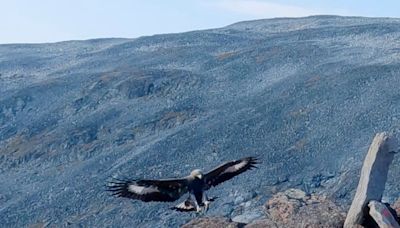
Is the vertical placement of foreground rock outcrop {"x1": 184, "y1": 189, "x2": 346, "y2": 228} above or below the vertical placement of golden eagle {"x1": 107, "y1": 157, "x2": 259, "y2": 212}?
below

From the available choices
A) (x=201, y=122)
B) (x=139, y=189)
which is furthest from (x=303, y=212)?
(x=201, y=122)

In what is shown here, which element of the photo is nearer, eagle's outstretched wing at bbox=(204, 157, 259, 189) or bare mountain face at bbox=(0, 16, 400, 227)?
eagle's outstretched wing at bbox=(204, 157, 259, 189)

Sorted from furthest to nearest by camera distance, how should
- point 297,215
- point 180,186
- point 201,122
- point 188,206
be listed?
1. point 201,122
2. point 188,206
3. point 180,186
4. point 297,215

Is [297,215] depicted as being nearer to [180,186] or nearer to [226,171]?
[226,171]

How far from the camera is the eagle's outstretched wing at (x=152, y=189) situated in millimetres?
9336

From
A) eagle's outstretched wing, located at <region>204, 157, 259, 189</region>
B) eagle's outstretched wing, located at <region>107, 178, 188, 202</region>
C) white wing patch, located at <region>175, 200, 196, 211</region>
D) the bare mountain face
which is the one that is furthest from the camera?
the bare mountain face

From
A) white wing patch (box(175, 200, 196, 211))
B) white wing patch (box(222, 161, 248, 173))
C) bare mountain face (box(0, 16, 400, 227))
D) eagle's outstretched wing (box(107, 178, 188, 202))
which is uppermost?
white wing patch (box(222, 161, 248, 173))

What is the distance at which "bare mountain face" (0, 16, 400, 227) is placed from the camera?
1847 centimetres

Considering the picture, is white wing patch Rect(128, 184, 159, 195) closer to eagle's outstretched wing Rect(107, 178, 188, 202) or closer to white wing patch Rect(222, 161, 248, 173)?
eagle's outstretched wing Rect(107, 178, 188, 202)

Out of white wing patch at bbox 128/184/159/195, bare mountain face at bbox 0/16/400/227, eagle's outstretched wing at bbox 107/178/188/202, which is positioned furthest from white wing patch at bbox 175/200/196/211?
bare mountain face at bbox 0/16/400/227

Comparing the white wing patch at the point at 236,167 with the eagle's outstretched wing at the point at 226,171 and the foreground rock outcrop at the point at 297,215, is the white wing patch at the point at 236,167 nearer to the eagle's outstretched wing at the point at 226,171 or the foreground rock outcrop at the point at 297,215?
the eagle's outstretched wing at the point at 226,171

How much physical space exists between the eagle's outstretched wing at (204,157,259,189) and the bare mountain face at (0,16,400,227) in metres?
7.12

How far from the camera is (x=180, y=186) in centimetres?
948

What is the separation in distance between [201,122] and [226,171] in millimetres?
14200
